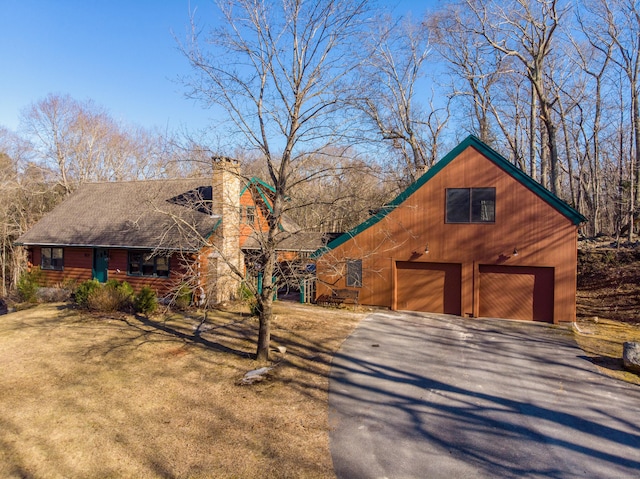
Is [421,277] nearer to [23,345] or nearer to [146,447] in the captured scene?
[146,447]

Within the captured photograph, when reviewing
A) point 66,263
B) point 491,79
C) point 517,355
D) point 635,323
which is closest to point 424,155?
point 491,79

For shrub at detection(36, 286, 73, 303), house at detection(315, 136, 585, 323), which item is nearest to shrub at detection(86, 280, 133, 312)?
shrub at detection(36, 286, 73, 303)

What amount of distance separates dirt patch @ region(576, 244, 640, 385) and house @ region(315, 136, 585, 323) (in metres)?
1.67

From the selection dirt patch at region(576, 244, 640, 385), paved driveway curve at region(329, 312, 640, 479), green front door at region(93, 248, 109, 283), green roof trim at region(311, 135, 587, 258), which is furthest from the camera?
green front door at region(93, 248, 109, 283)

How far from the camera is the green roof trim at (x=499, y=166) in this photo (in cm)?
1459

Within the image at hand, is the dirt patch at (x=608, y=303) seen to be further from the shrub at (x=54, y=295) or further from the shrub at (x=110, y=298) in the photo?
the shrub at (x=54, y=295)

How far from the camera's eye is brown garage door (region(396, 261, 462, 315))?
16.2m

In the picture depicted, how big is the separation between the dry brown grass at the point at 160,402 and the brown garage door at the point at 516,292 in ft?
18.7

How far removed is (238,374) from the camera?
9688 mm

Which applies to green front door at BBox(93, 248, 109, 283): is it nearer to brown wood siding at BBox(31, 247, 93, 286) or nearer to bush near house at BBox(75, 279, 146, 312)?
brown wood siding at BBox(31, 247, 93, 286)

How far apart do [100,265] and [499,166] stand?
18.1 meters

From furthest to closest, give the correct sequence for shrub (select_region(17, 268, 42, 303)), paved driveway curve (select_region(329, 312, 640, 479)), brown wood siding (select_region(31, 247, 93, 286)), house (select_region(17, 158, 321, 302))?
brown wood siding (select_region(31, 247, 93, 286)), shrub (select_region(17, 268, 42, 303)), house (select_region(17, 158, 321, 302)), paved driveway curve (select_region(329, 312, 640, 479))

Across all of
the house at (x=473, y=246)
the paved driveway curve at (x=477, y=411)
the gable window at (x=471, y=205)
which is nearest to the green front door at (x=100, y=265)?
the house at (x=473, y=246)

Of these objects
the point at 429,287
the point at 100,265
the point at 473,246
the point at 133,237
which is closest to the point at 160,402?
the point at 429,287
